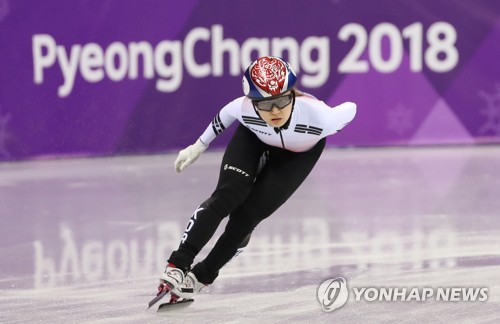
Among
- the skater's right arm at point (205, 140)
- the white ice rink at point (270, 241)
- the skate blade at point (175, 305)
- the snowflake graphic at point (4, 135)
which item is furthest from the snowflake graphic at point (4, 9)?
the skate blade at point (175, 305)

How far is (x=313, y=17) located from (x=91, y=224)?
337 cm

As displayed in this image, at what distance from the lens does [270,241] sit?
16.7 feet

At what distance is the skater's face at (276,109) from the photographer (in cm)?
384

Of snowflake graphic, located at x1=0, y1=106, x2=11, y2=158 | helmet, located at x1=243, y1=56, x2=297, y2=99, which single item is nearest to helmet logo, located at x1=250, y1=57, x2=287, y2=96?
helmet, located at x1=243, y1=56, x2=297, y2=99

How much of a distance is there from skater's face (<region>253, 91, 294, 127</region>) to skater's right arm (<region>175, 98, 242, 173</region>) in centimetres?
20

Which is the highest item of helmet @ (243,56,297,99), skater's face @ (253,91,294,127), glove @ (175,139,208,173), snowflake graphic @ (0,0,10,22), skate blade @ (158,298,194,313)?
snowflake graphic @ (0,0,10,22)

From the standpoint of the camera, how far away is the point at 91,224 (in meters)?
5.57

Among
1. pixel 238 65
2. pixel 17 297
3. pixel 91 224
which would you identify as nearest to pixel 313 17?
pixel 238 65

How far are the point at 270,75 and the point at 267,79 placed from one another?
3cm

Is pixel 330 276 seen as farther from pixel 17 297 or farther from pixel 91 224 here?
pixel 91 224

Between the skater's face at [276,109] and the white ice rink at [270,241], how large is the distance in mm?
728

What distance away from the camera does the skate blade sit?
383cm

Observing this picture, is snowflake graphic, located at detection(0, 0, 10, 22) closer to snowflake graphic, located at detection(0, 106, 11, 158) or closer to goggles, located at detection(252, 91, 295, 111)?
snowflake graphic, located at detection(0, 106, 11, 158)

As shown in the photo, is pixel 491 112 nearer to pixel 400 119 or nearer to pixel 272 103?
pixel 400 119
